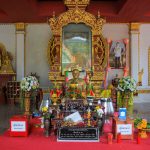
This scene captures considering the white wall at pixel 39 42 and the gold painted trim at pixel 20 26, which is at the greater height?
the gold painted trim at pixel 20 26

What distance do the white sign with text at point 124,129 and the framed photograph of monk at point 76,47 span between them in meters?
4.74

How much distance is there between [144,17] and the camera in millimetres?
9938

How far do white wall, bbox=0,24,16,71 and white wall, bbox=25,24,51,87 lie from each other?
1.47 ft

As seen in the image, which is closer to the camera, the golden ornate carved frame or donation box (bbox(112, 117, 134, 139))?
donation box (bbox(112, 117, 134, 139))

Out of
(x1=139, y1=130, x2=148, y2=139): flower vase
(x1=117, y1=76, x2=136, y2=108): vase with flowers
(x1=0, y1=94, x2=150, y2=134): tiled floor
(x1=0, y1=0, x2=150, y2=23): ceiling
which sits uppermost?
(x1=0, y1=0, x2=150, y2=23): ceiling

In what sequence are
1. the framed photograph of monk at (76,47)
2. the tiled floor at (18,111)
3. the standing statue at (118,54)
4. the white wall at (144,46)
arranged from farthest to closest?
the white wall at (144,46), the standing statue at (118,54), the framed photograph of monk at (76,47), the tiled floor at (18,111)

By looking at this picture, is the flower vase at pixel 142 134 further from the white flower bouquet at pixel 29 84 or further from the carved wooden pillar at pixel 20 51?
the carved wooden pillar at pixel 20 51

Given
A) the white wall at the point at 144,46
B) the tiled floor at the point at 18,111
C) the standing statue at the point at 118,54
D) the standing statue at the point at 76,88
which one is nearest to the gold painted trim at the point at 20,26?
the tiled floor at the point at 18,111

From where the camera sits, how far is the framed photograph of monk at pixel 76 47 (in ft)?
28.1

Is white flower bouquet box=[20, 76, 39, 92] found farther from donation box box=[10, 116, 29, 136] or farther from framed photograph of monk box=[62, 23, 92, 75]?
donation box box=[10, 116, 29, 136]

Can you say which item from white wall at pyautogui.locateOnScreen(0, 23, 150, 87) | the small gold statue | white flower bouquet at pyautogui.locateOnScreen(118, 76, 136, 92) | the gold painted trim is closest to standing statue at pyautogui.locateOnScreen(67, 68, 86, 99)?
white flower bouquet at pyautogui.locateOnScreen(118, 76, 136, 92)

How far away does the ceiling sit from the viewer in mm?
8641

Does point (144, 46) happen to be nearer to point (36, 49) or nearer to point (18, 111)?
point (36, 49)

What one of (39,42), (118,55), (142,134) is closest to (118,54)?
(118,55)
